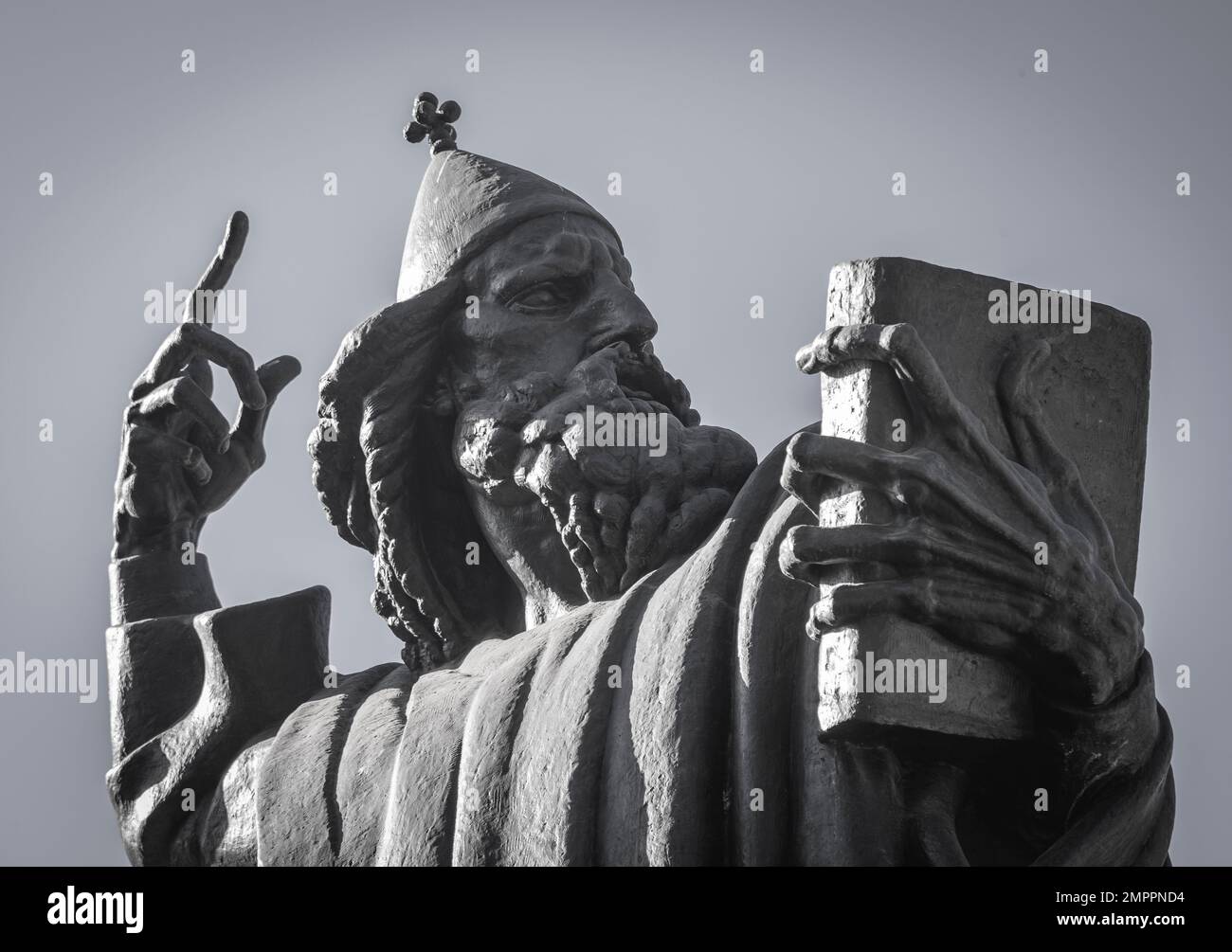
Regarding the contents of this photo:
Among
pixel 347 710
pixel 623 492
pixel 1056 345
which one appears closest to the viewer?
pixel 1056 345

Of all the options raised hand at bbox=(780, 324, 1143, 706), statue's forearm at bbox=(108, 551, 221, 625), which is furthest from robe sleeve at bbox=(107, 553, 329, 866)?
raised hand at bbox=(780, 324, 1143, 706)

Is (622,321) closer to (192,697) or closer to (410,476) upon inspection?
(410,476)

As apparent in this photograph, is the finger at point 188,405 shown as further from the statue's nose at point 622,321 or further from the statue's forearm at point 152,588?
the statue's nose at point 622,321

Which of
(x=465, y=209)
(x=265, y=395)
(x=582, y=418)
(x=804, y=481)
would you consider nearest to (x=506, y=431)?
(x=582, y=418)

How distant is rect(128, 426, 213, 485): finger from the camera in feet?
21.0

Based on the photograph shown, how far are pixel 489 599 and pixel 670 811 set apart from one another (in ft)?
4.81

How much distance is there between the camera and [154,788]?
6129 millimetres

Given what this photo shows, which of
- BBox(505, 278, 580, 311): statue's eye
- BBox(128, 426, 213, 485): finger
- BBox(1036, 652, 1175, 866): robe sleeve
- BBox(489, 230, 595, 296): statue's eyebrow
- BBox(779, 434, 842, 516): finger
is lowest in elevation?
BBox(1036, 652, 1175, 866): robe sleeve

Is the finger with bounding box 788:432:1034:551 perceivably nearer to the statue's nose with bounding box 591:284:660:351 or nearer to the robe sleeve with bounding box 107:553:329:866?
the statue's nose with bounding box 591:284:660:351

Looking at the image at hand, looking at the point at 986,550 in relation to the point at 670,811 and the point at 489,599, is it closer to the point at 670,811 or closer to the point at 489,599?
the point at 670,811

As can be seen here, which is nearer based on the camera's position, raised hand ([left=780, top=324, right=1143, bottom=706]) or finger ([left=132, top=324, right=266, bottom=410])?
raised hand ([left=780, top=324, right=1143, bottom=706])

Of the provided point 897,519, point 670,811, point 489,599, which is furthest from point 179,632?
point 897,519

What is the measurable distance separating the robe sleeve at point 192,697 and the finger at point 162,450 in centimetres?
30

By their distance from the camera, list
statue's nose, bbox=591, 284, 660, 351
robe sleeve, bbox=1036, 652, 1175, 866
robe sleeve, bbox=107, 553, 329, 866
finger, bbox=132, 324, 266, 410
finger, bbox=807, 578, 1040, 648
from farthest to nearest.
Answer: finger, bbox=132, 324, 266, 410 < robe sleeve, bbox=107, 553, 329, 866 < statue's nose, bbox=591, 284, 660, 351 < robe sleeve, bbox=1036, 652, 1175, 866 < finger, bbox=807, 578, 1040, 648
